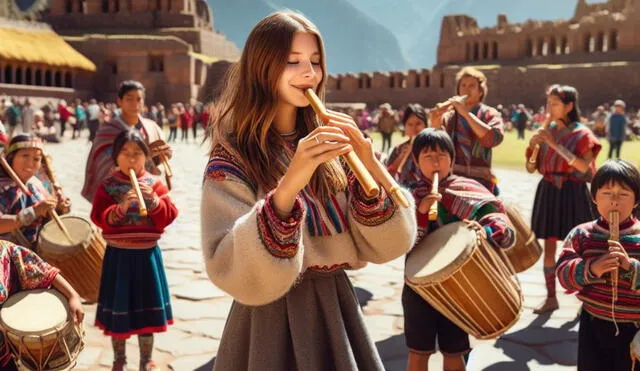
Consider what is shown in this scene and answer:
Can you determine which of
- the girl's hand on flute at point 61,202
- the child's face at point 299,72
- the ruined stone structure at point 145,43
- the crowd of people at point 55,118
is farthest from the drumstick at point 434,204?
the ruined stone structure at point 145,43

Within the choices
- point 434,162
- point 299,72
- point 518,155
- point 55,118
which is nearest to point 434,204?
point 434,162

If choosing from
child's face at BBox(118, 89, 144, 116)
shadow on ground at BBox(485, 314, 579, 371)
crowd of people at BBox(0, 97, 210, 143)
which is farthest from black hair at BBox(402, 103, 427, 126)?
crowd of people at BBox(0, 97, 210, 143)

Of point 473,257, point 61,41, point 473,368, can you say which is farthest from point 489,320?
point 61,41

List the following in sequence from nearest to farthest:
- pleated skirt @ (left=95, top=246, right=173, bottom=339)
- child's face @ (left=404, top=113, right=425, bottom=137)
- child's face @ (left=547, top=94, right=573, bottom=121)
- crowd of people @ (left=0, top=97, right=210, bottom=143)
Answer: pleated skirt @ (left=95, top=246, right=173, bottom=339) → child's face @ (left=547, top=94, right=573, bottom=121) → child's face @ (left=404, top=113, right=425, bottom=137) → crowd of people @ (left=0, top=97, right=210, bottom=143)

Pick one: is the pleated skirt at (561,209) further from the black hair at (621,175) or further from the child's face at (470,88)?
the black hair at (621,175)

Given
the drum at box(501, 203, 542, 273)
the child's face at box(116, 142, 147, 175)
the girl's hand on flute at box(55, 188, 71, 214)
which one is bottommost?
the drum at box(501, 203, 542, 273)

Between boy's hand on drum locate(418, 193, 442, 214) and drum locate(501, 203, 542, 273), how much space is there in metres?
1.70

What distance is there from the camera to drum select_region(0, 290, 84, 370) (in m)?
2.66

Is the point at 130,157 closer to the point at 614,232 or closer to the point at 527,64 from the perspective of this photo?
the point at 614,232

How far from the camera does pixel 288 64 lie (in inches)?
80.7

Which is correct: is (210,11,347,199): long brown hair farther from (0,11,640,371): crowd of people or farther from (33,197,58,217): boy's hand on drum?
(33,197,58,217): boy's hand on drum

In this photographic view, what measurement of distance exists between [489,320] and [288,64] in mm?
1826

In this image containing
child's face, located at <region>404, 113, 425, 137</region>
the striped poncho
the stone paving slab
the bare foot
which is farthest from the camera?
child's face, located at <region>404, 113, 425, 137</region>

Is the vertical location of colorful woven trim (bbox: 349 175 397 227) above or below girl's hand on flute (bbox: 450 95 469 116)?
below
